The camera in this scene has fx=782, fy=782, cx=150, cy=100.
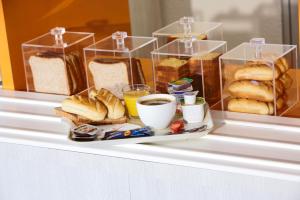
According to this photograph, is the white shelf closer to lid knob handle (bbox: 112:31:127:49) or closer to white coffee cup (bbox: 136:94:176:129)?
white coffee cup (bbox: 136:94:176:129)

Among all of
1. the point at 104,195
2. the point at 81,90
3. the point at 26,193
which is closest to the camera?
the point at 104,195

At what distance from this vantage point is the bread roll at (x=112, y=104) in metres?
1.70

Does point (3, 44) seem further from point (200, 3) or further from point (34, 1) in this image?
point (200, 3)

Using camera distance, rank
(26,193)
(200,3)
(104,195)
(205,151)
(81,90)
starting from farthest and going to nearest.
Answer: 1. (200,3)
2. (81,90)
3. (26,193)
4. (104,195)
5. (205,151)

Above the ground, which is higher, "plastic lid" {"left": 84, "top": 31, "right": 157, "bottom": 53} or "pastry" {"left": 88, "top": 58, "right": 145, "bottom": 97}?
"plastic lid" {"left": 84, "top": 31, "right": 157, "bottom": 53}

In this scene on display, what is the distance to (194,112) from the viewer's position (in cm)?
165

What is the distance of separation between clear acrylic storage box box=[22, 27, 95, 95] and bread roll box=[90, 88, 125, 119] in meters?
0.20

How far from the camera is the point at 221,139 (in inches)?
62.1

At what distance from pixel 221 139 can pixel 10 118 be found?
530 millimetres

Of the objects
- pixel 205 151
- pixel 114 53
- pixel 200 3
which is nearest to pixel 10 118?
pixel 114 53

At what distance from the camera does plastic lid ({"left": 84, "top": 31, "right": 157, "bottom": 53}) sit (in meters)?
1.84

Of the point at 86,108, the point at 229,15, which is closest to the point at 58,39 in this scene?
the point at 86,108

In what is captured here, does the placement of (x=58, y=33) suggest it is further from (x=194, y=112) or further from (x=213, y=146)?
(x=213, y=146)

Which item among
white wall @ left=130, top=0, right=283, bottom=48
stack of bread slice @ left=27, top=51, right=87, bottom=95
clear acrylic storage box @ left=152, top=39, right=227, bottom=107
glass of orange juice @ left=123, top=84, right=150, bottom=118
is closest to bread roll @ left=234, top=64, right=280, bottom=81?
clear acrylic storage box @ left=152, top=39, right=227, bottom=107
